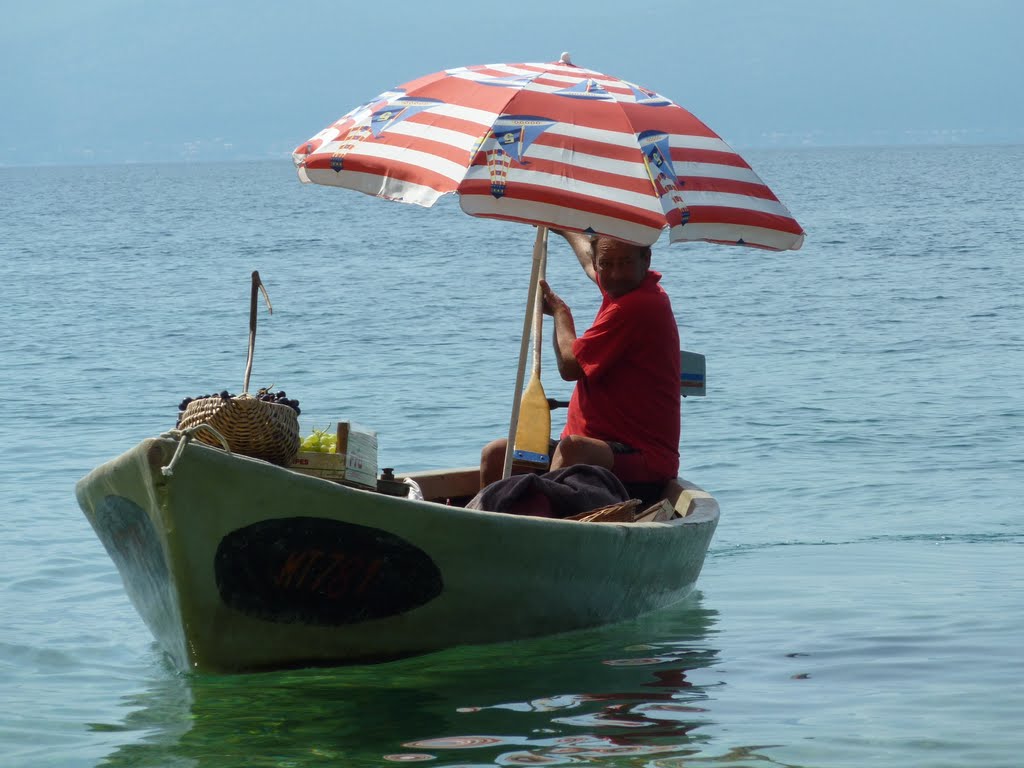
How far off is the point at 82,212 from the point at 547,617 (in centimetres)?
6059

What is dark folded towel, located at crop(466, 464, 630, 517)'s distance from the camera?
636 centimetres

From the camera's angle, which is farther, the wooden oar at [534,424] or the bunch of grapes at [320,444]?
the wooden oar at [534,424]

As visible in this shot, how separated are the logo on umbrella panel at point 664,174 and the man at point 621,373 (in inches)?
32.1

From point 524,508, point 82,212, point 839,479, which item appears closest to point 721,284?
point 839,479

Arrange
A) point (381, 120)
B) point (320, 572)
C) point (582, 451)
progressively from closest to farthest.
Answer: point (320, 572) < point (381, 120) < point (582, 451)

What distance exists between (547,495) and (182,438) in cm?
188

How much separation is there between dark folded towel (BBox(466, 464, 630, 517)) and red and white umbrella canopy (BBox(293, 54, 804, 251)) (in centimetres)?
125

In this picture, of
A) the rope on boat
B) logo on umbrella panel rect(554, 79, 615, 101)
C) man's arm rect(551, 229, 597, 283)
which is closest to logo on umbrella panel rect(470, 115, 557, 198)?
logo on umbrella panel rect(554, 79, 615, 101)

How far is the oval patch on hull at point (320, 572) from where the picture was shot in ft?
17.5

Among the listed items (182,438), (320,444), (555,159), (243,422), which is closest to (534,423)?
(320,444)

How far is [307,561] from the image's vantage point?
5.43 meters

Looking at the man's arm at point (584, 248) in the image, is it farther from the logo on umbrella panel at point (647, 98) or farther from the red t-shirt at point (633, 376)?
the logo on umbrella panel at point (647, 98)

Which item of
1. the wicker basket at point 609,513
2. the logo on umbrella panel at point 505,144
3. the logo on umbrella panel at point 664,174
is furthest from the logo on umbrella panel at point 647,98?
the wicker basket at point 609,513

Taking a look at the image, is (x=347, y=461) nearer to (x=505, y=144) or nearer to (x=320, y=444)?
(x=320, y=444)
